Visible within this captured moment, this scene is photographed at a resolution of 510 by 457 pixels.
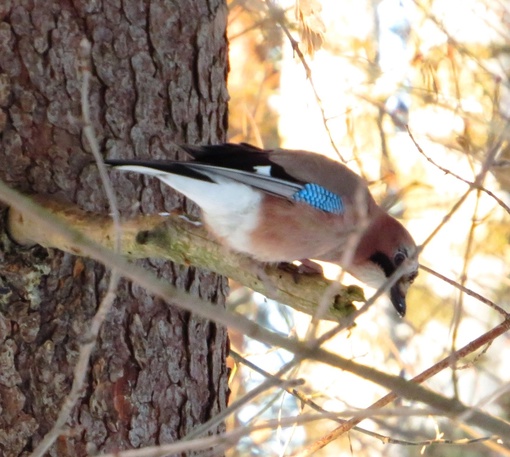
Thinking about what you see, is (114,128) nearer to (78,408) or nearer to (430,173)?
(78,408)

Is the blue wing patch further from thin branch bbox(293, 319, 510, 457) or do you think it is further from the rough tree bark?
thin branch bbox(293, 319, 510, 457)

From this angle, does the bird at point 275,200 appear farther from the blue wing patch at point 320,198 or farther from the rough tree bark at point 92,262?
the rough tree bark at point 92,262

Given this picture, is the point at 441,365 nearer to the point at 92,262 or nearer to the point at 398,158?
the point at 92,262

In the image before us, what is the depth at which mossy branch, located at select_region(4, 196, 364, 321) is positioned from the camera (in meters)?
3.10

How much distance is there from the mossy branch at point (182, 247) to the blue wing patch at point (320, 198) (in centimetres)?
74

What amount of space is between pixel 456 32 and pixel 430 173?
2.20 metres

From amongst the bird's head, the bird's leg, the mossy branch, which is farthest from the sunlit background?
the mossy branch

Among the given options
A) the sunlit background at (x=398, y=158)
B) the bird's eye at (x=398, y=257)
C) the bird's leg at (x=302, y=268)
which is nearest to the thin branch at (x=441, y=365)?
the bird's leg at (x=302, y=268)

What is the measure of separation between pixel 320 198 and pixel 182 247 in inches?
46.6

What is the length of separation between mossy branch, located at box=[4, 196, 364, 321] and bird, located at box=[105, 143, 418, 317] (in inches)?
9.9

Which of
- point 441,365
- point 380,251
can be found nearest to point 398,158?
point 380,251

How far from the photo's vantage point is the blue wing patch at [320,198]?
13.4 feet

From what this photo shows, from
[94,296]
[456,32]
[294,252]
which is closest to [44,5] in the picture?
[94,296]

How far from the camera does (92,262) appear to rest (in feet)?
11.8
